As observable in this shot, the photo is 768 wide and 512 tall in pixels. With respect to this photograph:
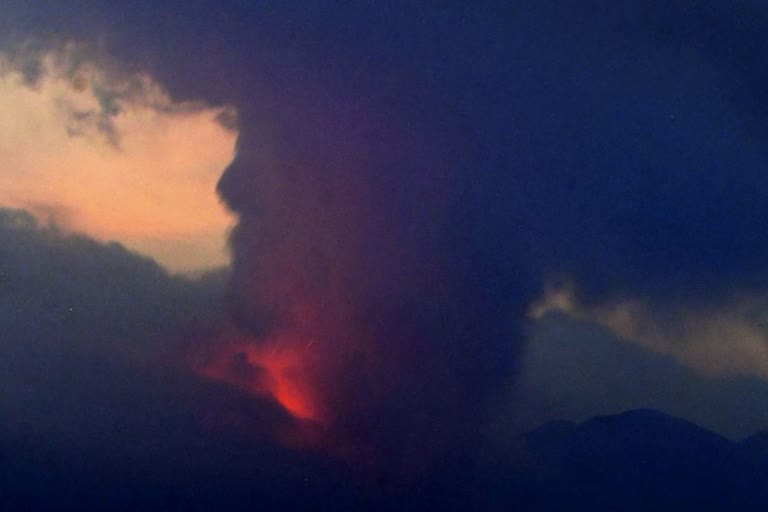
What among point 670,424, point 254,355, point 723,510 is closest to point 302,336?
point 254,355

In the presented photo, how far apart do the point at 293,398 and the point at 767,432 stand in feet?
10.8

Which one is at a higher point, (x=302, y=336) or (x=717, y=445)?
(x=302, y=336)

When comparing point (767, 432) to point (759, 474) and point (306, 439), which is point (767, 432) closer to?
point (759, 474)

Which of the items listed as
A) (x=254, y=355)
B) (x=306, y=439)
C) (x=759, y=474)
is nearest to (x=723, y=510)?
(x=759, y=474)

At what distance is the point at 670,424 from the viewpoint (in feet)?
19.5

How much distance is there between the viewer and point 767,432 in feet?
19.2

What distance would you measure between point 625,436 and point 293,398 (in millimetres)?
2338

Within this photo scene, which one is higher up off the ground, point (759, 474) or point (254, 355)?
point (254, 355)

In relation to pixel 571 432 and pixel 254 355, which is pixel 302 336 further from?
pixel 571 432

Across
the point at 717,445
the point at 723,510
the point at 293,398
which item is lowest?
the point at 723,510

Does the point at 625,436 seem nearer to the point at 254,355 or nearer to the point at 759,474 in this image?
the point at 759,474

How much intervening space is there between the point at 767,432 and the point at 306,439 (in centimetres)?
318

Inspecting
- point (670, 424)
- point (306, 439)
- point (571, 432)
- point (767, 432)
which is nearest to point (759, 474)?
point (767, 432)

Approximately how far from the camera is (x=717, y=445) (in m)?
5.91
